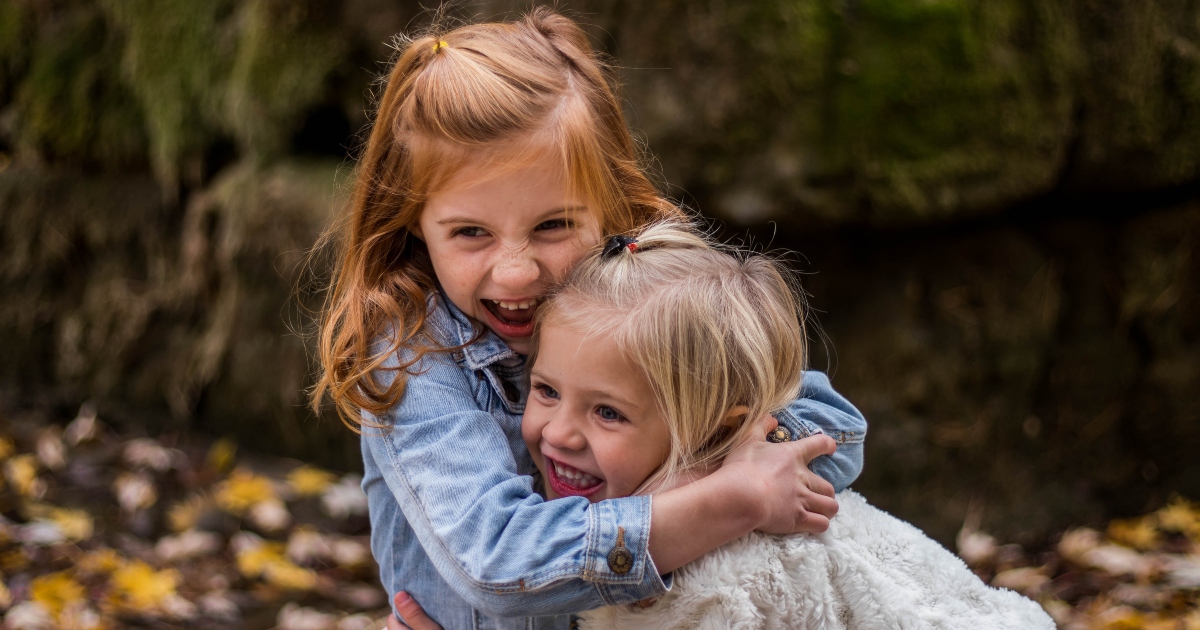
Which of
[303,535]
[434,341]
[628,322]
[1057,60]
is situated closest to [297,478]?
[303,535]

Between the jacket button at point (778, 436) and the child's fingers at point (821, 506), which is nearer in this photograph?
the child's fingers at point (821, 506)

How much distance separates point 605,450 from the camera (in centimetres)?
164

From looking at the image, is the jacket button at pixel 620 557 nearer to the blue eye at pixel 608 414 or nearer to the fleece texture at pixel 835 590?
the fleece texture at pixel 835 590

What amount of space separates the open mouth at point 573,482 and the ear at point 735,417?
A: 0.23 metres

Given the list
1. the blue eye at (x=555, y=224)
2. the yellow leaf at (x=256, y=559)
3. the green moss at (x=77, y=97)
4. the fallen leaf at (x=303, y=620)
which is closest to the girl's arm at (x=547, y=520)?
the blue eye at (x=555, y=224)

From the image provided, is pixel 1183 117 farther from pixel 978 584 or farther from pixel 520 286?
pixel 520 286

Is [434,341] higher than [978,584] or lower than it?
higher

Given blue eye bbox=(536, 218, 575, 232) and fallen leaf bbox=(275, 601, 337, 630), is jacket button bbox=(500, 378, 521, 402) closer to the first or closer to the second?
blue eye bbox=(536, 218, 575, 232)

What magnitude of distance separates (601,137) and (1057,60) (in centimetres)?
222

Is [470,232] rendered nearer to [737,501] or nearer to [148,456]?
[737,501]

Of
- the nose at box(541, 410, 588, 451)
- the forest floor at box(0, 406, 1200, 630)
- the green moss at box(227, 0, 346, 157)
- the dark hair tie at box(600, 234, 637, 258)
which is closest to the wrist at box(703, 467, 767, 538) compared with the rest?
the nose at box(541, 410, 588, 451)

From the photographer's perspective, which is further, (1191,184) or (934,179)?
(1191,184)

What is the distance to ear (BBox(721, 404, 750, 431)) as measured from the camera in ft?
5.41

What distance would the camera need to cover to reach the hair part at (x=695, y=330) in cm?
160
